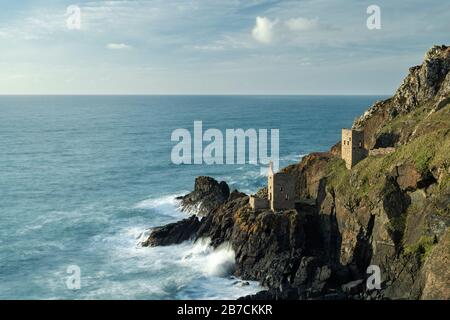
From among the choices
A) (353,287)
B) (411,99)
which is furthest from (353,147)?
(353,287)

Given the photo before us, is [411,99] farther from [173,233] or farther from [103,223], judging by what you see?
[103,223]

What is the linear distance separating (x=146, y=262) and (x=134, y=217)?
20.6m

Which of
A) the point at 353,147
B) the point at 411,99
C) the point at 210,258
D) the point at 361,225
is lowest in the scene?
the point at 210,258

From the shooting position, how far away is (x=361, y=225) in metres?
58.8

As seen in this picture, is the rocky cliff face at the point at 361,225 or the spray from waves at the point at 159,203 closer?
the rocky cliff face at the point at 361,225

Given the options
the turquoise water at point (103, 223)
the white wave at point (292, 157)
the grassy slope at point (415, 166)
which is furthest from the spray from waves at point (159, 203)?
the white wave at point (292, 157)

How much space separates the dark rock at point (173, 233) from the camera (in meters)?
70.3

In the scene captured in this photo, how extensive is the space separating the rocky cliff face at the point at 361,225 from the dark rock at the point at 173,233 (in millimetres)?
145

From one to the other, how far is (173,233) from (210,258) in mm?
9662

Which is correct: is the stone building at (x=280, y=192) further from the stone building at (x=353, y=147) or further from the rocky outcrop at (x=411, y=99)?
the rocky outcrop at (x=411, y=99)

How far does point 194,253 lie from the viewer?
66.0 meters

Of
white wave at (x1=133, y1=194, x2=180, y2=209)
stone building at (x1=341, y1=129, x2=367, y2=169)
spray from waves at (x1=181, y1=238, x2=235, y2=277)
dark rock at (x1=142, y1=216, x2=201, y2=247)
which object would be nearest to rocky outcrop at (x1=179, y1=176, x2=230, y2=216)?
white wave at (x1=133, y1=194, x2=180, y2=209)

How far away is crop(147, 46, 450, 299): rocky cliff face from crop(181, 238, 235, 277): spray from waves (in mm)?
1095
